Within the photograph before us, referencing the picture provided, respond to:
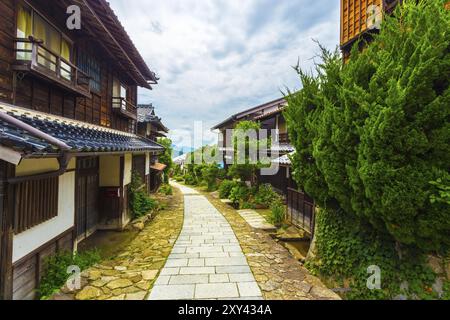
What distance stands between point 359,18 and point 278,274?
1081 cm

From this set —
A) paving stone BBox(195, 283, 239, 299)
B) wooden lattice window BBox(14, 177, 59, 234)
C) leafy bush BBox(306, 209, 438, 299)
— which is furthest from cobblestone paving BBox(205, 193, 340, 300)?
wooden lattice window BBox(14, 177, 59, 234)

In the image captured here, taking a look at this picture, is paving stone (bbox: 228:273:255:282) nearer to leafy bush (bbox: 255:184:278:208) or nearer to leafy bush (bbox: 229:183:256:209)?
leafy bush (bbox: 255:184:278:208)

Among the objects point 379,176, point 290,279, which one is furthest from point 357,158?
point 290,279

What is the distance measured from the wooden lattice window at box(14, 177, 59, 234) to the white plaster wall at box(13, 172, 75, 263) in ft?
0.48

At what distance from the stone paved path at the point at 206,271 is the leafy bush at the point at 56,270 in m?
2.01

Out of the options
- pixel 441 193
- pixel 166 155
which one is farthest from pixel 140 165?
pixel 441 193

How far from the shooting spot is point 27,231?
423cm

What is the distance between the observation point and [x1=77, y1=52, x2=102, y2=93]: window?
791cm

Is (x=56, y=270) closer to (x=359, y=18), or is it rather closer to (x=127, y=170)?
(x=127, y=170)

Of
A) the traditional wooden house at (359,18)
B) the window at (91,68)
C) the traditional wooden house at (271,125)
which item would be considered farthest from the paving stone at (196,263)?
the traditional wooden house at (359,18)

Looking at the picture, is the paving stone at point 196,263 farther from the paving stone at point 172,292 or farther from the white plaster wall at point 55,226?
the white plaster wall at point 55,226

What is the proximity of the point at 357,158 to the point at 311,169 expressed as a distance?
5.78 ft

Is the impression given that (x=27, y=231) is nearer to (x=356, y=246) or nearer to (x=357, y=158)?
(x=357, y=158)

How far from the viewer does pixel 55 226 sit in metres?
5.22
